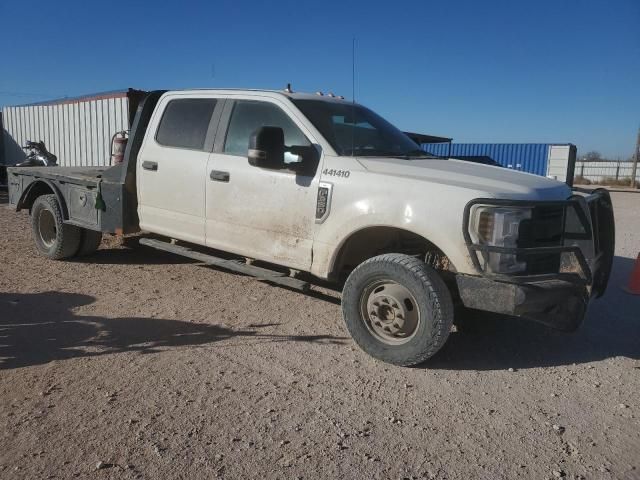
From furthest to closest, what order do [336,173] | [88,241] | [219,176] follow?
[88,241]
[219,176]
[336,173]

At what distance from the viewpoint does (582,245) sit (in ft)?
13.1

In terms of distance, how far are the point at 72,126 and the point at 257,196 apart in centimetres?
1357

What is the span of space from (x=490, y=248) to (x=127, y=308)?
10.9 feet

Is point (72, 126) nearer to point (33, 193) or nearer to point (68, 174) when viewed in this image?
point (33, 193)

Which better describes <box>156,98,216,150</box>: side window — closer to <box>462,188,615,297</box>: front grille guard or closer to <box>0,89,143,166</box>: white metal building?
<box>462,188,615,297</box>: front grille guard

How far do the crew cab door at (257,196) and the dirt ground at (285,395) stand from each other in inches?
26.1

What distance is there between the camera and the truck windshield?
183 inches

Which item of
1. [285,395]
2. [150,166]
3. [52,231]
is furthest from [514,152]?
[285,395]

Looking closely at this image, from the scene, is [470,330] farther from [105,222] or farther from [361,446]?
[105,222]

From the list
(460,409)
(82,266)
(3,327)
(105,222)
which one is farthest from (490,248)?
(82,266)

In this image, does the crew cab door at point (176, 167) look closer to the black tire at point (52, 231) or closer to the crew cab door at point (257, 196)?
the crew cab door at point (257, 196)

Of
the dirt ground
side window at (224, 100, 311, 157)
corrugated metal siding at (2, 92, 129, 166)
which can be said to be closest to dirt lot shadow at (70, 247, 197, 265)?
the dirt ground

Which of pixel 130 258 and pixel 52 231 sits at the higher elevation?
pixel 52 231

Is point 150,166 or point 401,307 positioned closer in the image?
point 401,307
